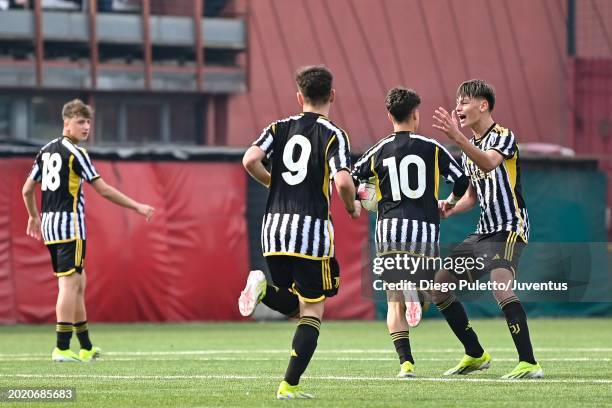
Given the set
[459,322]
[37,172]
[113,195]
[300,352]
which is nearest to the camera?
[300,352]

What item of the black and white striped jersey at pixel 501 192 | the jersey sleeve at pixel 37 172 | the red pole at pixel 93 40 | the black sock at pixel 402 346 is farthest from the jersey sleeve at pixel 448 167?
the red pole at pixel 93 40

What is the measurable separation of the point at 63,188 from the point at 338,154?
4688 millimetres

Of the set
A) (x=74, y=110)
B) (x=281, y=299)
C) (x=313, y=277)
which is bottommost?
(x=281, y=299)

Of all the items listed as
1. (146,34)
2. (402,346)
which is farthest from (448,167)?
(146,34)

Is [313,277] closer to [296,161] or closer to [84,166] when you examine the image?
[296,161]

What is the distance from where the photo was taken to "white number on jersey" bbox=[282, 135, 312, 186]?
861cm

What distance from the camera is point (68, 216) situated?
12.5m

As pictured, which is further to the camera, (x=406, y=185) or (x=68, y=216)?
(x=68, y=216)

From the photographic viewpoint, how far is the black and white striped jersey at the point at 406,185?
992cm

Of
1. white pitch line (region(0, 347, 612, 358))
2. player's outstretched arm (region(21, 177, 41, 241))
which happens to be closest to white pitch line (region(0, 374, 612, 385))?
player's outstretched arm (region(21, 177, 41, 241))

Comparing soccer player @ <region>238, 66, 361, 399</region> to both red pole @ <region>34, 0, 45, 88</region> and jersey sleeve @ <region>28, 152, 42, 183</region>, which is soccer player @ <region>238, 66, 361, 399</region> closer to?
jersey sleeve @ <region>28, 152, 42, 183</region>

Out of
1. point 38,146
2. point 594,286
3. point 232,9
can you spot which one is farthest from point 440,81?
point 38,146

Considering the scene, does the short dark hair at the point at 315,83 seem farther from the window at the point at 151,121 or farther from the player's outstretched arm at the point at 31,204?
the window at the point at 151,121

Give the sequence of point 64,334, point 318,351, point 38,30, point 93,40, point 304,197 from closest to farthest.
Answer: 1. point 304,197
2. point 64,334
3. point 318,351
4. point 38,30
5. point 93,40
